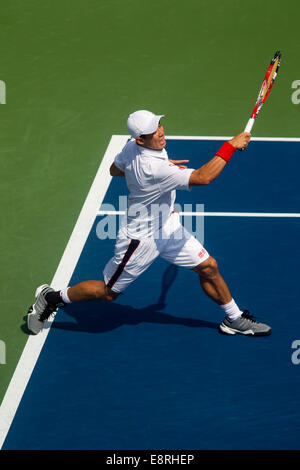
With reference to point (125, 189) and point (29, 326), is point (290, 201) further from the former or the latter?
point (29, 326)

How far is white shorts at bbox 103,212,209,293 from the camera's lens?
291 inches

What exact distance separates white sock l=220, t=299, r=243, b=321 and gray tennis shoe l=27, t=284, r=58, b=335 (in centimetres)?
171

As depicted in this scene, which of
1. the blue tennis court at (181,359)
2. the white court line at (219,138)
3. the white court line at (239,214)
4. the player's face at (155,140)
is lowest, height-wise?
the blue tennis court at (181,359)

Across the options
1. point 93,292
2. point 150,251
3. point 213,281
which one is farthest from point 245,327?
point 93,292

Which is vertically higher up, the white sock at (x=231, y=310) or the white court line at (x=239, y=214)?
the white court line at (x=239, y=214)

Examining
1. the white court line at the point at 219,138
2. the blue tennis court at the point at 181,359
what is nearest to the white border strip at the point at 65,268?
the blue tennis court at the point at 181,359

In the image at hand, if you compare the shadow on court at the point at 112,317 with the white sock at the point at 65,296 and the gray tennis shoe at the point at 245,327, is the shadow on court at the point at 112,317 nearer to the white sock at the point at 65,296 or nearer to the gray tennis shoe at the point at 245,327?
the gray tennis shoe at the point at 245,327

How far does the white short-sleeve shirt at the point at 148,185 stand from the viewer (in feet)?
22.9

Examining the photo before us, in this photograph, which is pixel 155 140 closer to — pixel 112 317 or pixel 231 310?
pixel 231 310

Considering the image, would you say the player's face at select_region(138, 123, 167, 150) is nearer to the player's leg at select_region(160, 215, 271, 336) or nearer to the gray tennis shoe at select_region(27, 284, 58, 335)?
the player's leg at select_region(160, 215, 271, 336)

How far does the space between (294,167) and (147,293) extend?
319 centimetres

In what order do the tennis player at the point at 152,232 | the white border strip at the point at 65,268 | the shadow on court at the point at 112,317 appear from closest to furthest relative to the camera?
the tennis player at the point at 152,232 → the white border strip at the point at 65,268 → the shadow on court at the point at 112,317

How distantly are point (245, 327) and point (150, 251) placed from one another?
1.30 metres

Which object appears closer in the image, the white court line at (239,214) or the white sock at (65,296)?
the white sock at (65,296)
